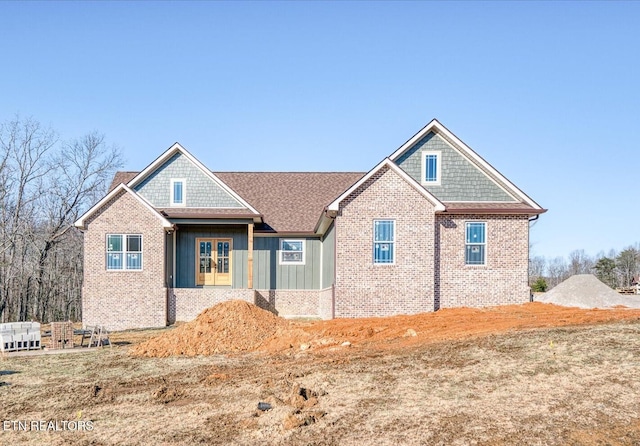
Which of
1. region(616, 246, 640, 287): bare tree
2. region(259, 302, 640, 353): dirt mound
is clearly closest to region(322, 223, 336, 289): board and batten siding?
region(259, 302, 640, 353): dirt mound

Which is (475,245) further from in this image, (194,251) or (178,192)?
(178,192)

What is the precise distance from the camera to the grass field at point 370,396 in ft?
23.2

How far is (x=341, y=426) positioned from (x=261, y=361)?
5.75 metres

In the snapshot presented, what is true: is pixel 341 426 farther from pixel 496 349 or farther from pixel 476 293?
pixel 476 293

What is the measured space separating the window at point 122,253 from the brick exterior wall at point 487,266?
11.7 m

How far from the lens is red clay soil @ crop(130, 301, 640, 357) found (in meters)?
13.7

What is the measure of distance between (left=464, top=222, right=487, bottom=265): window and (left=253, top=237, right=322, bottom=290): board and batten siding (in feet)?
22.2

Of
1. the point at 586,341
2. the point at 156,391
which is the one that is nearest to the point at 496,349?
the point at 586,341

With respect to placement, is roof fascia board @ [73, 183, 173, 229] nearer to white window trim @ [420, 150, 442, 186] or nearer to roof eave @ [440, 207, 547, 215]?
white window trim @ [420, 150, 442, 186]

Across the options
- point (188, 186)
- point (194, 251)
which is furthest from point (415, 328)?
point (188, 186)

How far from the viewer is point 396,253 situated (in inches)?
745

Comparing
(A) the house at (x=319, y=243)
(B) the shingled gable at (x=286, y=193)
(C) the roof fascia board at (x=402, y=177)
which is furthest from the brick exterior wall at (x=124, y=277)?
(C) the roof fascia board at (x=402, y=177)

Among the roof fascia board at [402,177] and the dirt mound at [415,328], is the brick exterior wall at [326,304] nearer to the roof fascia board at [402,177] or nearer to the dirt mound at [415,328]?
the dirt mound at [415,328]

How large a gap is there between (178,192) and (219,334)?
910cm
